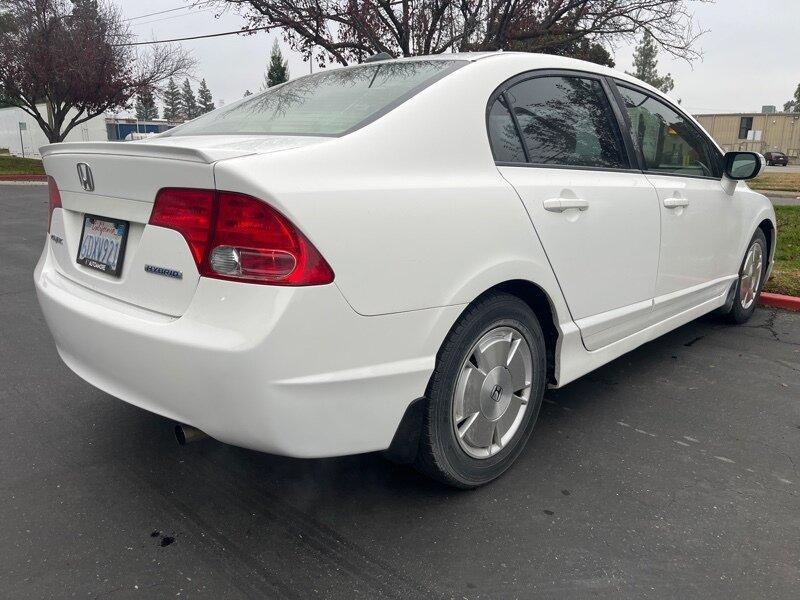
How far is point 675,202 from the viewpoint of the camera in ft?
11.0

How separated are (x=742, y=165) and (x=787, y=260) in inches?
128

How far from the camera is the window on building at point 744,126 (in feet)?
197

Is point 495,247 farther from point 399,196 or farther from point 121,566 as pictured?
point 121,566

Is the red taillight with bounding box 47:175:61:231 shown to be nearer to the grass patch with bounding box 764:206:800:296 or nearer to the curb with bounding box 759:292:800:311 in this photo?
the curb with bounding box 759:292:800:311

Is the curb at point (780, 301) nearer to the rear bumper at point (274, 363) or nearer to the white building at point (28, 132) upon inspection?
the rear bumper at point (274, 363)

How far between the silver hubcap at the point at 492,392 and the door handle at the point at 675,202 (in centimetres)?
129

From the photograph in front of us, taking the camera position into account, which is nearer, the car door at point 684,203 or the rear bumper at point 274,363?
the rear bumper at point 274,363

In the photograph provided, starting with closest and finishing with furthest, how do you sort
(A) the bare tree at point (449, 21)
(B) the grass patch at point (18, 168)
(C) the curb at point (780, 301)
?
(C) the curb at point (780, 301) < (A) the bare tree at point (449, 21) < (B) the grass patch at point (18, 168)

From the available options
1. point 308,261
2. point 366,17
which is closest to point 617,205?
point 308,261

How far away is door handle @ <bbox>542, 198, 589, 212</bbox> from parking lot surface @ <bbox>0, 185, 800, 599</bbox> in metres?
1.06

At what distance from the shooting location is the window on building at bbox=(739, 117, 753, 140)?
6000 cm

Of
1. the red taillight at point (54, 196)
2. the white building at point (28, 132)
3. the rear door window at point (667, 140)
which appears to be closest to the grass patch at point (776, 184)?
the rear door window at point (667, 140)

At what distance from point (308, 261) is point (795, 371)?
11.1 ft

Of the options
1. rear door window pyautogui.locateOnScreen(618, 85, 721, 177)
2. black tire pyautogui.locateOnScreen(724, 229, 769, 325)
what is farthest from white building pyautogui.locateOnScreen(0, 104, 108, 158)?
rear door window pyautogui.locateOnScreen(618, 85, 721, 177)
